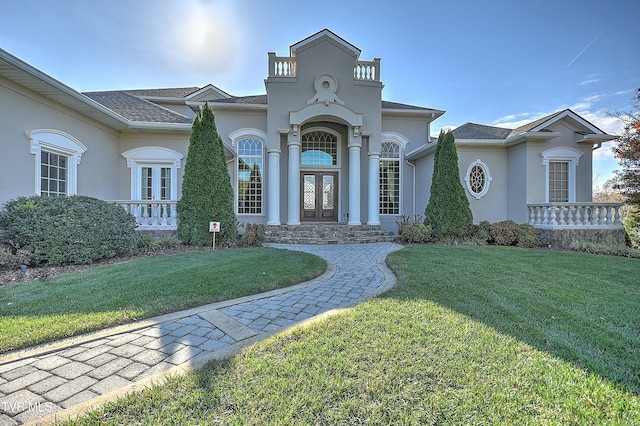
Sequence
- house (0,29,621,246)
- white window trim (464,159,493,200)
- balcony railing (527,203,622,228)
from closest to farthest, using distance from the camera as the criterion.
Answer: balcony railing (527,203,622,228), house (0,29,621,246), white window trim (464,159,493,200)

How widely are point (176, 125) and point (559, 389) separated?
1261 cm

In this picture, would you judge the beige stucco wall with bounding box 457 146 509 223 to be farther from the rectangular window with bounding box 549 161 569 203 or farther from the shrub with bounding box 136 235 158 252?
the shrub with bounding box 136 235 158 252

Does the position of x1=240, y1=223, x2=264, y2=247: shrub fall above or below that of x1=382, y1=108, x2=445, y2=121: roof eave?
below

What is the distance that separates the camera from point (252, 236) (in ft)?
33.4

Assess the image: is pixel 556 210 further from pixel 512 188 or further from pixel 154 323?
pixel 154 323

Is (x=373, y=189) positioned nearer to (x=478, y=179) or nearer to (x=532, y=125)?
(x=478, y=179)

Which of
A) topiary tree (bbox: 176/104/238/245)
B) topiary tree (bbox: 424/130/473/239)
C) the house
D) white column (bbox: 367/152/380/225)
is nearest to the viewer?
topiary tree (bbox: 176/104/238/245)

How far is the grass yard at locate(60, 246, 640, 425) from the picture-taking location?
1.92 metres

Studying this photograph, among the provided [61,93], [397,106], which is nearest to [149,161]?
[61,93]

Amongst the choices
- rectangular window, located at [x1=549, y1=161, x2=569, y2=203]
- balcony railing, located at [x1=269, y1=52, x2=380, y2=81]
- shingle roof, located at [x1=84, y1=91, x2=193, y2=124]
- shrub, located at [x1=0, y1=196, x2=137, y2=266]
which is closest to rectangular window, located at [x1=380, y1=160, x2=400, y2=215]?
balcony railing, located at [x1=269, y1=52, x2=380, y2=81]

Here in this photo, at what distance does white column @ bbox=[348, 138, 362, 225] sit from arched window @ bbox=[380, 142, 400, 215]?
2.18 meters

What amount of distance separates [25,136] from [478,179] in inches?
634

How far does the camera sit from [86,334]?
3094 millimetres

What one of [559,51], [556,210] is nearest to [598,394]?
[556,210]
